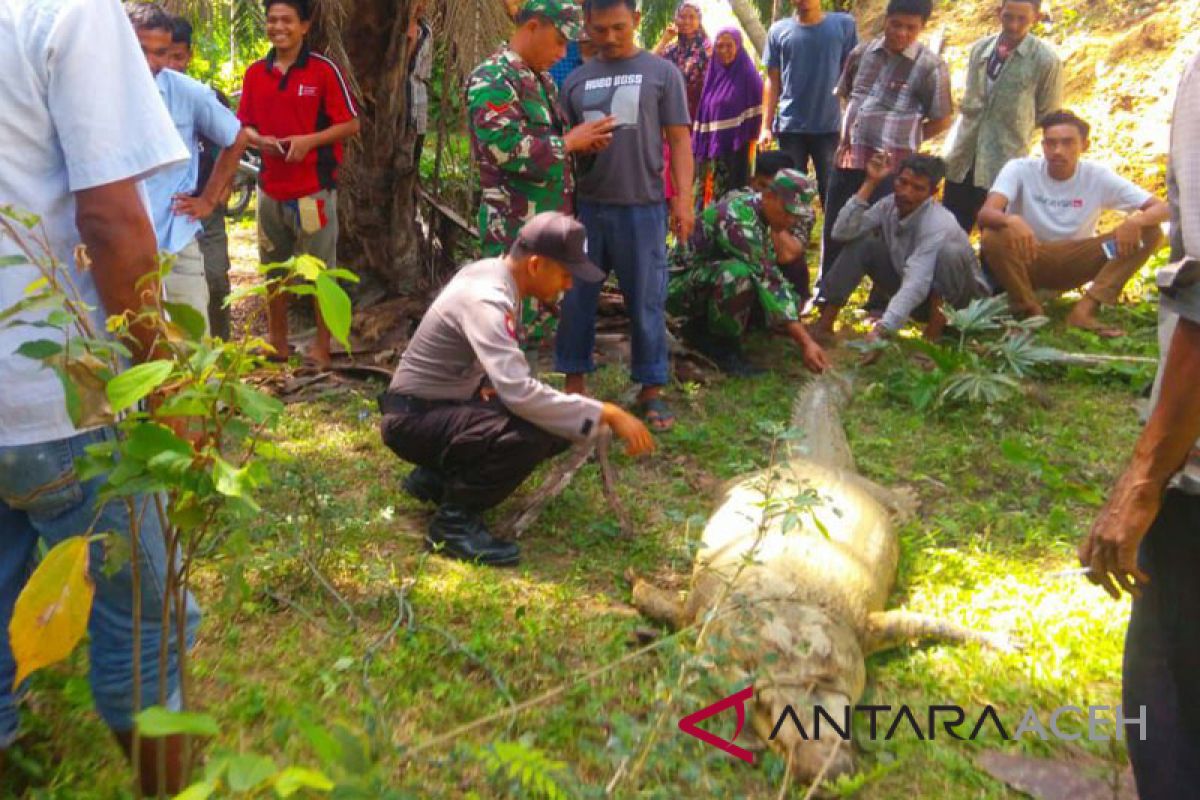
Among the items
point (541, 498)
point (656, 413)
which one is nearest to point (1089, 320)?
point (656, 413)

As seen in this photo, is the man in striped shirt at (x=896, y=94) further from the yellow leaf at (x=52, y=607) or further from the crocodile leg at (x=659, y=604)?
the yellow leaf at (x=52, y=607)

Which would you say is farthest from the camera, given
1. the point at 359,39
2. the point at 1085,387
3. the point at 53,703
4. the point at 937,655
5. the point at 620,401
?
the point at 359,39

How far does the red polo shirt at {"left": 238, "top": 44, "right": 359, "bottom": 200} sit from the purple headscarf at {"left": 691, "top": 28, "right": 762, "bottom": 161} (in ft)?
9.40

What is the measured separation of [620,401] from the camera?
202 inches

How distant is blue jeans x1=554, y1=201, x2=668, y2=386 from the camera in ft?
15.9

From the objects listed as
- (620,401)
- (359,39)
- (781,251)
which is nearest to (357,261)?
(359,39)

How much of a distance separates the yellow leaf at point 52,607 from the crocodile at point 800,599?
132cm

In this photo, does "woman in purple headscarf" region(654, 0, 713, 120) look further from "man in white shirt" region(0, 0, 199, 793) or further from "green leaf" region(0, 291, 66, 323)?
"green leaf" region(0, 291, 66, 323)

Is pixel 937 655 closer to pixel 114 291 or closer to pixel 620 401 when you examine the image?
pixel 620 401

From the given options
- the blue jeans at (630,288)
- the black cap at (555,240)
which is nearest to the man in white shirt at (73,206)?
the black cap at (555,240)

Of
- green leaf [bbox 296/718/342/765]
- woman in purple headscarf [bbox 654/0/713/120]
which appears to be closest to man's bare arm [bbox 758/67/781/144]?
woman in purple headscarf [bbox 654/0/713/120]

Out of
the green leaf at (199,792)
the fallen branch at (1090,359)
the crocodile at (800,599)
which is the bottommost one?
the fallen branch at (1090,359)

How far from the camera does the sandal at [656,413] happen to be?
193 inches

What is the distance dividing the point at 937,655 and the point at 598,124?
2722 mm
